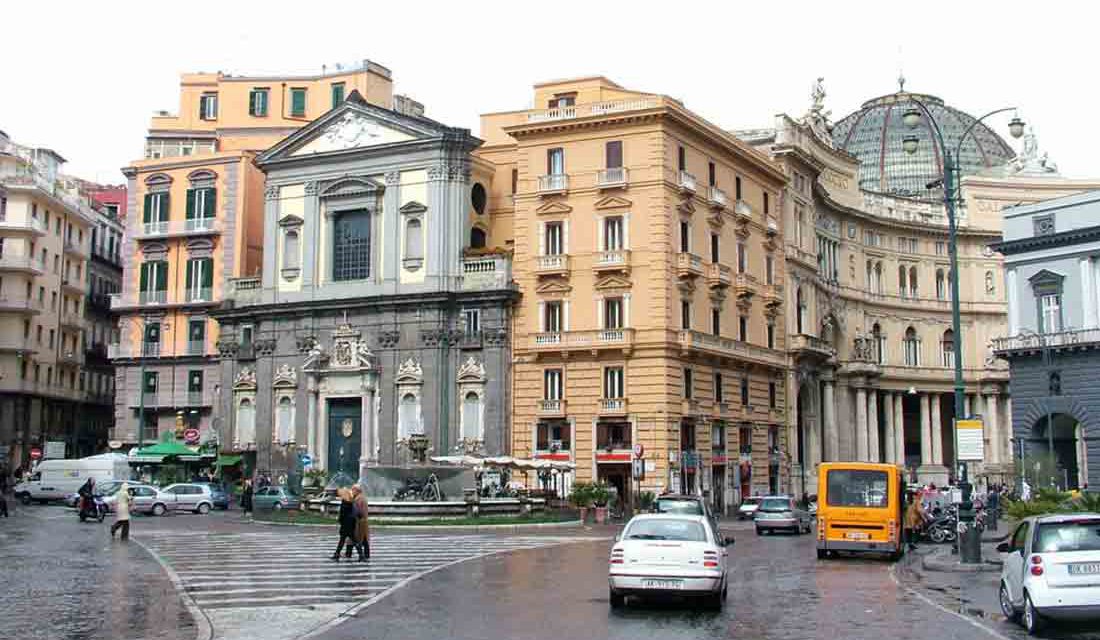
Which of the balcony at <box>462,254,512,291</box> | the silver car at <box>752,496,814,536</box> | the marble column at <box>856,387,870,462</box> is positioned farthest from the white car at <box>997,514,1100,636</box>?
the marble column at <box>856,387,870,462</box>

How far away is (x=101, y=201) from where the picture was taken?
10062cm

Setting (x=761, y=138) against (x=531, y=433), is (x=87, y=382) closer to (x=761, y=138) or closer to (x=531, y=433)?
(x=531, y=433)

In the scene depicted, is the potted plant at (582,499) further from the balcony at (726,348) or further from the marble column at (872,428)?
the marble column at (872,428)

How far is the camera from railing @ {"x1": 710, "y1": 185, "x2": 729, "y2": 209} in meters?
60.7

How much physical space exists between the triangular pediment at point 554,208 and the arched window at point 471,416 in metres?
9.82

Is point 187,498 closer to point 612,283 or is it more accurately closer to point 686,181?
point 612,283

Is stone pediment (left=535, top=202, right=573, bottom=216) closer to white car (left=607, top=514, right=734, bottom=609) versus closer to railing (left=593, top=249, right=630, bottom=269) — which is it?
railing (left=593, top=249, right=630, bottom=269)

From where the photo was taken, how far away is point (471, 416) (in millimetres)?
60438

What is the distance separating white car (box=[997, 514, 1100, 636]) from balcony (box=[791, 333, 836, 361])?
50.8m

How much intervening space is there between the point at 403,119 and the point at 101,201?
47.8 meters

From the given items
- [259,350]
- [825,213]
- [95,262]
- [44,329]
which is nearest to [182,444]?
[259,350]

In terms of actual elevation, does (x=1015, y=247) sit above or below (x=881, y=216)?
below

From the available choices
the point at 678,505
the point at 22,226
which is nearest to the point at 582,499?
the point at 678,505

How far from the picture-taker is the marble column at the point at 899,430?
84500 mm
